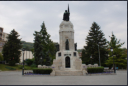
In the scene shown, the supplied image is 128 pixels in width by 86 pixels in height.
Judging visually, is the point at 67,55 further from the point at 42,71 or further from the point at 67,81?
the point at 67,81

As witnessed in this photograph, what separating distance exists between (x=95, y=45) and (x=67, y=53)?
21644 mm

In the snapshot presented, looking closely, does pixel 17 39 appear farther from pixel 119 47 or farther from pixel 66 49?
pixel 119 47

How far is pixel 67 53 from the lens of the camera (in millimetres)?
26047

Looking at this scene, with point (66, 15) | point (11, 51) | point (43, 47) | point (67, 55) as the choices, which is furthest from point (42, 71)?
point (11, 51)

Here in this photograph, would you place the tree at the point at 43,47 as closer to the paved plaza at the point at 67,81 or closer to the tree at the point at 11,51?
the tree at the point at 11,51

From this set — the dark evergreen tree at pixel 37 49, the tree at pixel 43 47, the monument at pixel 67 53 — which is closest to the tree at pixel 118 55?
the monument at pixel 67 53

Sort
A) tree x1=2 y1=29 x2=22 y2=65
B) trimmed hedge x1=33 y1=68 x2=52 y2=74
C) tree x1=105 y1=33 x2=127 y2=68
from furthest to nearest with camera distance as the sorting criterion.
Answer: tree x1=2 y1=29 x2=22 y2=65, tree x1=105 y1=33 x2=127 y2=68, trimmed hedge x1=33 y1=68 x2=52 y2=74

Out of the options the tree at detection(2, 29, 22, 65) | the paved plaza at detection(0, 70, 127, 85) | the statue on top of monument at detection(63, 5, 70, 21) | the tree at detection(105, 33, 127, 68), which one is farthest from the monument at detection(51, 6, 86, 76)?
the tree at detection(2, 29, 22, 65)

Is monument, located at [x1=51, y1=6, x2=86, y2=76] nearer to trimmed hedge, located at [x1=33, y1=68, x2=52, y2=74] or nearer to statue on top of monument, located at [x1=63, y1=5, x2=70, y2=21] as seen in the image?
statue on top of monument, located at [x1=63, y1=5, x2=70, y2=21]

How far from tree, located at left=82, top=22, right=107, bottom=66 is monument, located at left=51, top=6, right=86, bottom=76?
59.5ft

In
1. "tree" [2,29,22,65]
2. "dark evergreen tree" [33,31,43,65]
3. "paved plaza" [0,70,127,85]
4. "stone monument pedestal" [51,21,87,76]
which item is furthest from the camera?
"dark evergreen tree" [33,31,43,65]

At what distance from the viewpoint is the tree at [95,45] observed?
44391mm

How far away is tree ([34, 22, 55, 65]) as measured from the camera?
44.1m

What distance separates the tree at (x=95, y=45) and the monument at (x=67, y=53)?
714 inches
